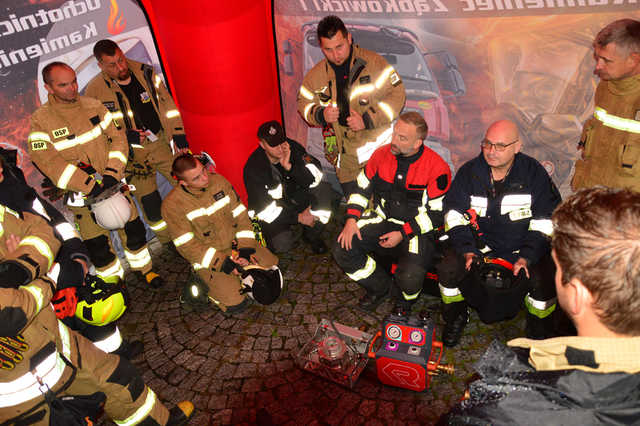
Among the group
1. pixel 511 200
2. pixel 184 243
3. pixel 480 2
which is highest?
pixel 480 2

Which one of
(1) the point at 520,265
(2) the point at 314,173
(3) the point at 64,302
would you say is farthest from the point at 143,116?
(1) the point at 520,265

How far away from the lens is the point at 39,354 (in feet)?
8.68

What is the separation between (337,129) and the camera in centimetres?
516

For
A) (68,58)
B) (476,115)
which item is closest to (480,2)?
(476,115)

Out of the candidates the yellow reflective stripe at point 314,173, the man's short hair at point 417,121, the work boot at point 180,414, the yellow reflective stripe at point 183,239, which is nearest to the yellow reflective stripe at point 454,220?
the man's short hair at point 417,121

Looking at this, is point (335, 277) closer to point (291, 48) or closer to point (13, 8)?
point (291, 48)

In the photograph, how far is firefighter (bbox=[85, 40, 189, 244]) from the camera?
473 cm

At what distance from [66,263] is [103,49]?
7.67 ft

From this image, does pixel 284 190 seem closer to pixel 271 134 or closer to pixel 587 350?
pixel 271 134

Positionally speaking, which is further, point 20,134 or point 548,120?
point 548,120

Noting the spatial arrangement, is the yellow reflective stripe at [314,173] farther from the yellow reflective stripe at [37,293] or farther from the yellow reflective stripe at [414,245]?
the yellow reflective stripe at [37,293]

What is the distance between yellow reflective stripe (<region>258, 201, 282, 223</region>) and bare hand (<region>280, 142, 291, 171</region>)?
46 cm

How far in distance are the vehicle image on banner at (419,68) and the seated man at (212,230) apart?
7.84 feet

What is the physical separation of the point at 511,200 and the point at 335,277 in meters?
2.12
